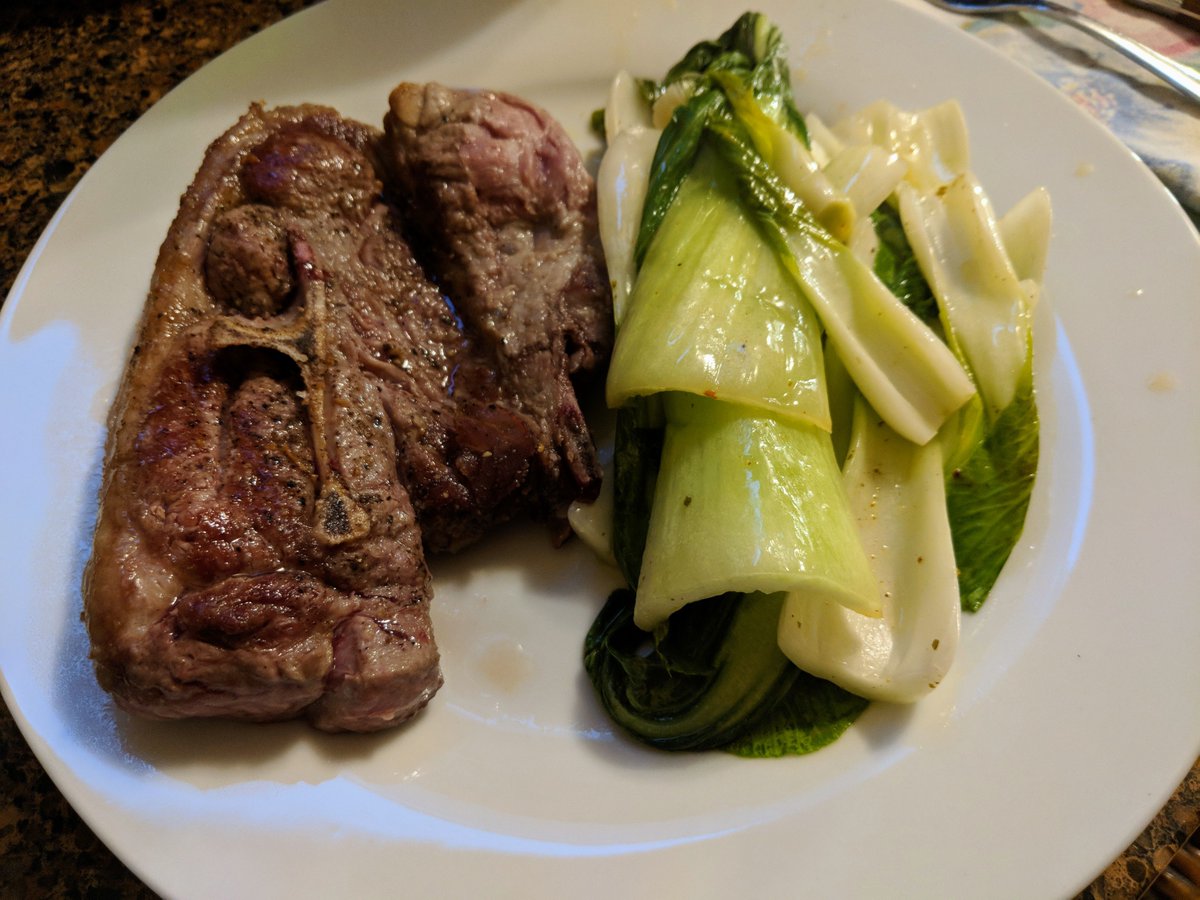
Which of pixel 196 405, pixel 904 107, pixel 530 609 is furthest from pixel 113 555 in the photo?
pixel 904 107

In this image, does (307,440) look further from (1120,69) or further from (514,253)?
(1120,69)

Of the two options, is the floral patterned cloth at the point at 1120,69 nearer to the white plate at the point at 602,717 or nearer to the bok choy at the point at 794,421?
the white plate at the point at 602,717

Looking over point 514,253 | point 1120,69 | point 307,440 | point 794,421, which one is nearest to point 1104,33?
point 1120,69

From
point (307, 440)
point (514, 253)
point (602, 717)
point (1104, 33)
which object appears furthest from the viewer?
point (1104, 33)

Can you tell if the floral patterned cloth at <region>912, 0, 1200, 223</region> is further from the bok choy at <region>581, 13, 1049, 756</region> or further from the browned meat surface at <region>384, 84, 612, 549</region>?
the browned meat surface at <region>384, 84, 612, 549</region>

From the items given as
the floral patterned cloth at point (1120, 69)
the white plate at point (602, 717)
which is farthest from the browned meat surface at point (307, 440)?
the floral patterned cloth at point (1120, 69)

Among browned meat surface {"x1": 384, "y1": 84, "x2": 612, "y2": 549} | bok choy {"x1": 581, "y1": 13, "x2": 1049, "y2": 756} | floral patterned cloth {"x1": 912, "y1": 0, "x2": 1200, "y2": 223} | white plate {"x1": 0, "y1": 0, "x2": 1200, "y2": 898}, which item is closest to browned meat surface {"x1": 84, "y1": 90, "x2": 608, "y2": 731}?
browned meat surface {"x1": 384, "y1": 84, "x2": 612, "y2": 549}
